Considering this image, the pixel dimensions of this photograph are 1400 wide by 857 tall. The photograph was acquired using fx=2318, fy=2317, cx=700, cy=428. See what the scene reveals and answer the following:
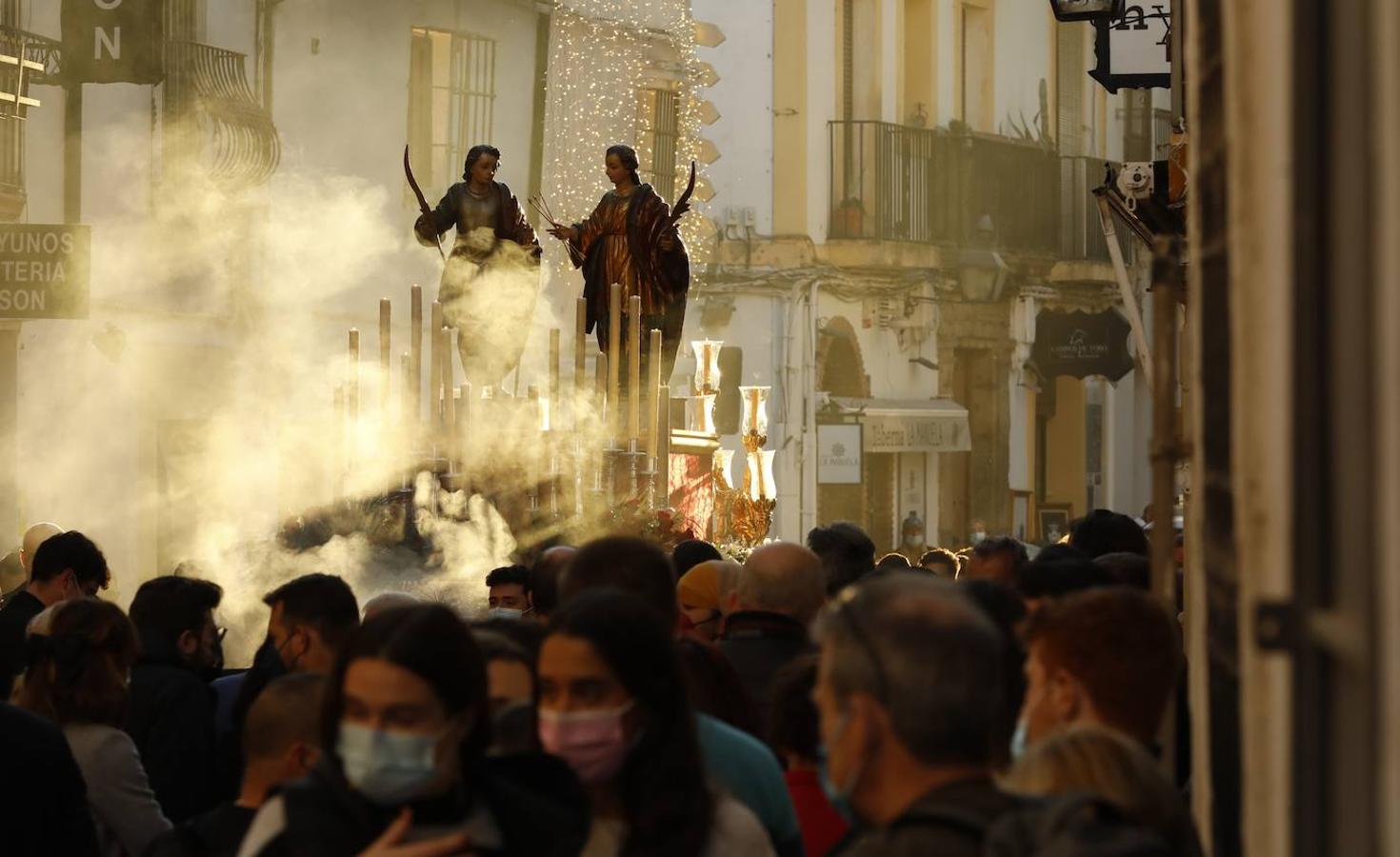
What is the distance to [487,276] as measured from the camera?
42.3ft

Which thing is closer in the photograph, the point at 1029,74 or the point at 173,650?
the point at 173,650

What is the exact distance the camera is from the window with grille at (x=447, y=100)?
21.5 metres

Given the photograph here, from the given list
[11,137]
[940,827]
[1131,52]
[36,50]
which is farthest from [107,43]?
[940,827]

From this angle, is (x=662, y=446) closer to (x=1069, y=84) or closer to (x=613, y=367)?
(x=613, y=367)

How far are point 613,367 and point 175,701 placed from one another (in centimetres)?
687

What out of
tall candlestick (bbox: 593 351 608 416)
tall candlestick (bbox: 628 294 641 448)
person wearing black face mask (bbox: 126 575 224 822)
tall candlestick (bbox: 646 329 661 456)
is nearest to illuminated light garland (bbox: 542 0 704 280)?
tall candlestick (bbox: 593 351 608 416)

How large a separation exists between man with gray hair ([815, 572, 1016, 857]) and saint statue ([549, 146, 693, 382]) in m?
9.81

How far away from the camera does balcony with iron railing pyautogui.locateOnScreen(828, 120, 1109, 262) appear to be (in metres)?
27.6

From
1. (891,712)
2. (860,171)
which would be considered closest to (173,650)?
(891,712)

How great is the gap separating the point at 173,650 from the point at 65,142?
11938mm

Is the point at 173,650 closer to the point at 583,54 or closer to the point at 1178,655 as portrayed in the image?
the point at 1178,655

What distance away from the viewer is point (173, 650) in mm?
5895

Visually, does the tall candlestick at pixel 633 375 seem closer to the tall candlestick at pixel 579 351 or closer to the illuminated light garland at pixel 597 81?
the tall candlestick at pixel 579 351

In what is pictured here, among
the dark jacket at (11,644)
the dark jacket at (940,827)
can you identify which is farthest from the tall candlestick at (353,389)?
the dark jacket at (940,827)
